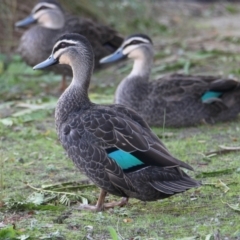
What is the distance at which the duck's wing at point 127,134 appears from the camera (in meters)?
5.61

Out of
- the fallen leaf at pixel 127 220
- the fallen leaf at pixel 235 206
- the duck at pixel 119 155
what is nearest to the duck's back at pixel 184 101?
the duck at pixel 119 155

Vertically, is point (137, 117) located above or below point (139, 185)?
above

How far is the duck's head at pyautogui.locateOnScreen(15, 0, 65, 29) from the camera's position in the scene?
1083 centimetres

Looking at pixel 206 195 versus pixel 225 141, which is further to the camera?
pixel 225 141

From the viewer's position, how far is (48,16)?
35.8 ft

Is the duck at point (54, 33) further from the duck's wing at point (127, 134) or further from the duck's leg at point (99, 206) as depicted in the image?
the duck's leg at point (99, 206)

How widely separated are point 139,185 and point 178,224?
0.43 metres

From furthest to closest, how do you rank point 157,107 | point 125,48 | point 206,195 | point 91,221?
point 125,48 → point 157,107 → point 206,195 → point 91,221

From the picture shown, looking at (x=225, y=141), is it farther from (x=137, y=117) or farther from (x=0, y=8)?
(x=0, y=8)

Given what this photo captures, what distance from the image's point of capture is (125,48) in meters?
9.30

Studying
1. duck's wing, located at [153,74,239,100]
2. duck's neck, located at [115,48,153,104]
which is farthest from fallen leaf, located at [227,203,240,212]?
duck's neck, located at [115,48,153,104]

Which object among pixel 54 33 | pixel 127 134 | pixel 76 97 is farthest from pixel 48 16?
pixel 127 134

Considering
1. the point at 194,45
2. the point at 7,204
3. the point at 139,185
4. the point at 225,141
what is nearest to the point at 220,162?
the point at 225,141

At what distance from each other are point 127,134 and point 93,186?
892 millimetres
